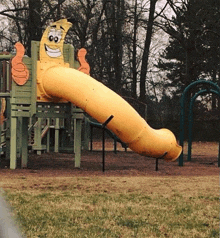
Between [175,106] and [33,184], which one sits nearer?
[33,184]

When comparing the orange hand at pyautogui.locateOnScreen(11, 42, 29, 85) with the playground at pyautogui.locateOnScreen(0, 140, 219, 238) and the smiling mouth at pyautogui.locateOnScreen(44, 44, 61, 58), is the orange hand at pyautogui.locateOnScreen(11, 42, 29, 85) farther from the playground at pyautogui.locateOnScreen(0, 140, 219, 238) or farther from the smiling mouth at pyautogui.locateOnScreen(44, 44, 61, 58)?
the playground at pyautogui.locateOnScreen(0, 140, 219, 238)

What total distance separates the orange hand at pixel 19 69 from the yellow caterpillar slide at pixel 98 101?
0.96 ft

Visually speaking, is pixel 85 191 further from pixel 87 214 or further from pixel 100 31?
pixel 100 31

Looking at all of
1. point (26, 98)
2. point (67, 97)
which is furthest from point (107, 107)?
point (26, 98)

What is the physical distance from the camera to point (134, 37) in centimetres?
3150

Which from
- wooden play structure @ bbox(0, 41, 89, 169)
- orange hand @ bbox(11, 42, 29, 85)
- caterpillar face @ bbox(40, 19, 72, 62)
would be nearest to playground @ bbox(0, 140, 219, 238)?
wooden play structure @ bbox(0, 41, 89, 169)

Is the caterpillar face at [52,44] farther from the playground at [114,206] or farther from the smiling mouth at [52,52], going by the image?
the playground at [114,206]

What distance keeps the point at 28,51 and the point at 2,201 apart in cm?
2854

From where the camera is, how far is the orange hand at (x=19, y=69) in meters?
10.9

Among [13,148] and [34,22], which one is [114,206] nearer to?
[13,148]

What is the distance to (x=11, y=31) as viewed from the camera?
106ft

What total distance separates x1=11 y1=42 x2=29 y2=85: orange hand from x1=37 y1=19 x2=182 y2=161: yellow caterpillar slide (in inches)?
11.5

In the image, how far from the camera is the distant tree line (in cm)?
2848

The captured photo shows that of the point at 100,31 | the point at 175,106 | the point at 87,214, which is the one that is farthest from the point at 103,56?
the point at 87,214
